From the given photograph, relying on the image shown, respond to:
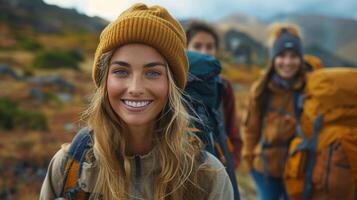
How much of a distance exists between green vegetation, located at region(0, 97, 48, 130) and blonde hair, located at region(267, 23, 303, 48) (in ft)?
23.1

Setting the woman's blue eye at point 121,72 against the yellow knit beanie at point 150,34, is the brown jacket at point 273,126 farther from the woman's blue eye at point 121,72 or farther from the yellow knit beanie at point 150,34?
the woman's blue eye at point 121,72

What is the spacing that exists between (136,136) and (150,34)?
1.66 feet

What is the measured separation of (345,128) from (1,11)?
36691 millimetres

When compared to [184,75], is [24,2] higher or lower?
higher

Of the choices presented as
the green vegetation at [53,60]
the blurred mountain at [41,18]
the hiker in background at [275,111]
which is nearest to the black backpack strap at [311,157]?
the hiker in background at [275,111]

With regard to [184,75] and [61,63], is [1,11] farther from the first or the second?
[184,75]

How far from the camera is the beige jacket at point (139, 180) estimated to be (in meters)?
1.61

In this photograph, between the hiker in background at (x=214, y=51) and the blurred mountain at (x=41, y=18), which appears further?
the blurred mountain at (x=41, y=18)

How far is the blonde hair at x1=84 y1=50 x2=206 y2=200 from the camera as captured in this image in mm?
1633

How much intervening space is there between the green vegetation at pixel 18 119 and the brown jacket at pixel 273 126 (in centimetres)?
686

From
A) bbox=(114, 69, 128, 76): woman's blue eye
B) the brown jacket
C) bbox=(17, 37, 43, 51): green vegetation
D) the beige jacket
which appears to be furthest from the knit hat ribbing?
bbox=(17, 37, 43, 51): green vegetation

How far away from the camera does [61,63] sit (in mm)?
22125

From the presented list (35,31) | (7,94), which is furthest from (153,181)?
(35,31)

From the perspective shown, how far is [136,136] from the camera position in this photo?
1.79 meters
